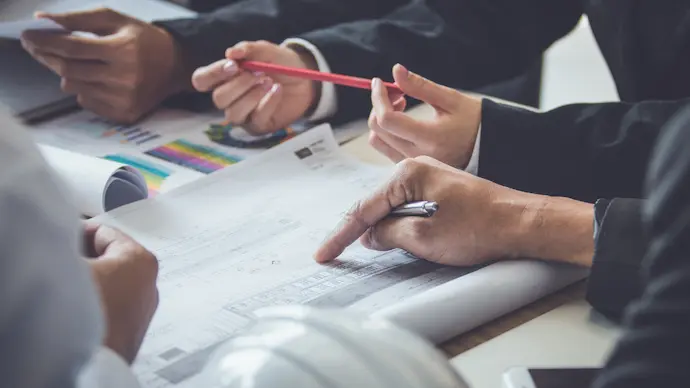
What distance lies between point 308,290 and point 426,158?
20 centimetres

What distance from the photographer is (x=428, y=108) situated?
1186 mm

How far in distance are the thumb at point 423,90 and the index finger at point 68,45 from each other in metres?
0.43

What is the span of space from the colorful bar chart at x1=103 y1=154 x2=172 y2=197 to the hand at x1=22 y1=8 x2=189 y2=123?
13cm

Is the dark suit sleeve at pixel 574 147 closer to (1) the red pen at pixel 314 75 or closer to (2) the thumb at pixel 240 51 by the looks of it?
(1) the red pen at pixel 314 75

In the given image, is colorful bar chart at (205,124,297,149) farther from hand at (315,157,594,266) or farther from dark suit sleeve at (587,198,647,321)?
dark suit sleeve at (587,198,647,321)

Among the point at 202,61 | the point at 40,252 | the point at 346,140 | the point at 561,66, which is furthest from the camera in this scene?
the point at 561,66

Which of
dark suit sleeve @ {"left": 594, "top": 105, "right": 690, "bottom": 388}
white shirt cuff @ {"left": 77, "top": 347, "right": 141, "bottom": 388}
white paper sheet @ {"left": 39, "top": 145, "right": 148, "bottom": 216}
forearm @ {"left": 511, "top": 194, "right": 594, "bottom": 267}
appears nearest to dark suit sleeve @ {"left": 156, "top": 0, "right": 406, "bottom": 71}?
white paper sheet @ {"left": 39, "top": 145, "right": 148, "bottom": 216}

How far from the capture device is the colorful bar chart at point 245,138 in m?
1.12

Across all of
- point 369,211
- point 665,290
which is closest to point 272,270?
point 369,211

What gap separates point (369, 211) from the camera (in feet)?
2.74

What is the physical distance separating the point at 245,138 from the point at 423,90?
269 mm

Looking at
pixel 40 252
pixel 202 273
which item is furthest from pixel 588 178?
pixel 40 252

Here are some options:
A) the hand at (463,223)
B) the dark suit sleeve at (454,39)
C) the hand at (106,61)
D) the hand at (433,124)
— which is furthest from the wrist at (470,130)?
the hand at (106,61)

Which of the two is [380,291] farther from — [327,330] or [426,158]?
[327,330]
